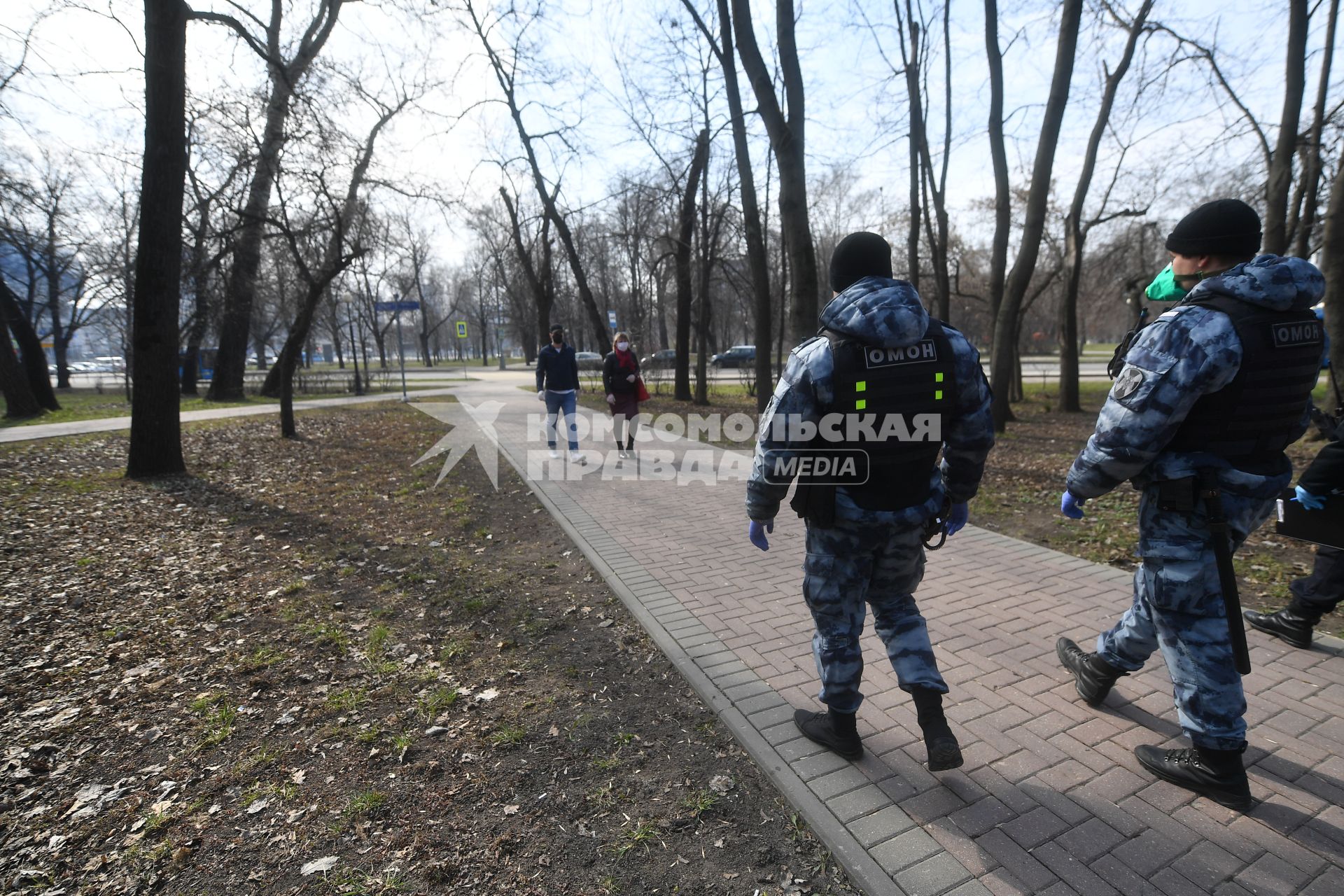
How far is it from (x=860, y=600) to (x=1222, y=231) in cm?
193

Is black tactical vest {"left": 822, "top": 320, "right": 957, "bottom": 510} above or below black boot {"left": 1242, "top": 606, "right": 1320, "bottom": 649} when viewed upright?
above

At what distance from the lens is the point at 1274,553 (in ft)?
17.6

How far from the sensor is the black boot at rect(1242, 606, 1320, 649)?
368cm

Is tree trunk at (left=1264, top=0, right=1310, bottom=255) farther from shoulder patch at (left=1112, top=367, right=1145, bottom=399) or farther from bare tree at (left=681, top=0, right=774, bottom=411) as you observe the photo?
shoulder patch at (left=1112, top=367, right=1145, bottom=399)

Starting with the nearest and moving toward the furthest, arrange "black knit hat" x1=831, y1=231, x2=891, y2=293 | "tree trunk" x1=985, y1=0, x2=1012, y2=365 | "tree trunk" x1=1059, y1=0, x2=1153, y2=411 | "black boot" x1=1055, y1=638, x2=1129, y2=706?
"black knit hat" x1=831, y1=231, x2=891, y2=293, "black boot" x1=1055, y1=638, x2=1129, y2=706, "tree trunk" x1=985, y1=0, x2=1012, y2=365, "tree trunk" x1=1059, y1=0, x2=1153, y2=411

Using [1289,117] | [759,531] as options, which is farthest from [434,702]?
[1289,117]

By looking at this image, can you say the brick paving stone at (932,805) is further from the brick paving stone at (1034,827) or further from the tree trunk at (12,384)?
the tree trunk at (12,384)

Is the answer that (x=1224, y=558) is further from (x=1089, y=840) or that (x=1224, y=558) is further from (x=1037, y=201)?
(x=1037, y=201)

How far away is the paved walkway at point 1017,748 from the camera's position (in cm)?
228

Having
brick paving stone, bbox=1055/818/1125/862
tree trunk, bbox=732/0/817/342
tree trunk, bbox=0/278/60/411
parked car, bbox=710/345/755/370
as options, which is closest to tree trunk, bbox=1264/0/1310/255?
tree trunk, bbox=732/0/817/342

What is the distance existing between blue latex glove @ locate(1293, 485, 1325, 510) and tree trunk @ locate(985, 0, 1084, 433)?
6.61 m

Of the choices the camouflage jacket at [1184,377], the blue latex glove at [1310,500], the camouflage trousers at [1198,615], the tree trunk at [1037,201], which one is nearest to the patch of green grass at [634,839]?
the camouflage trousers at [1198,615]

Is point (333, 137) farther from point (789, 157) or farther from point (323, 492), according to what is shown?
point (789, 157)

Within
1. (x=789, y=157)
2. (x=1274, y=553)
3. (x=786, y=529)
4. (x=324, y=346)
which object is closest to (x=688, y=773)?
(x=786, y=529)
